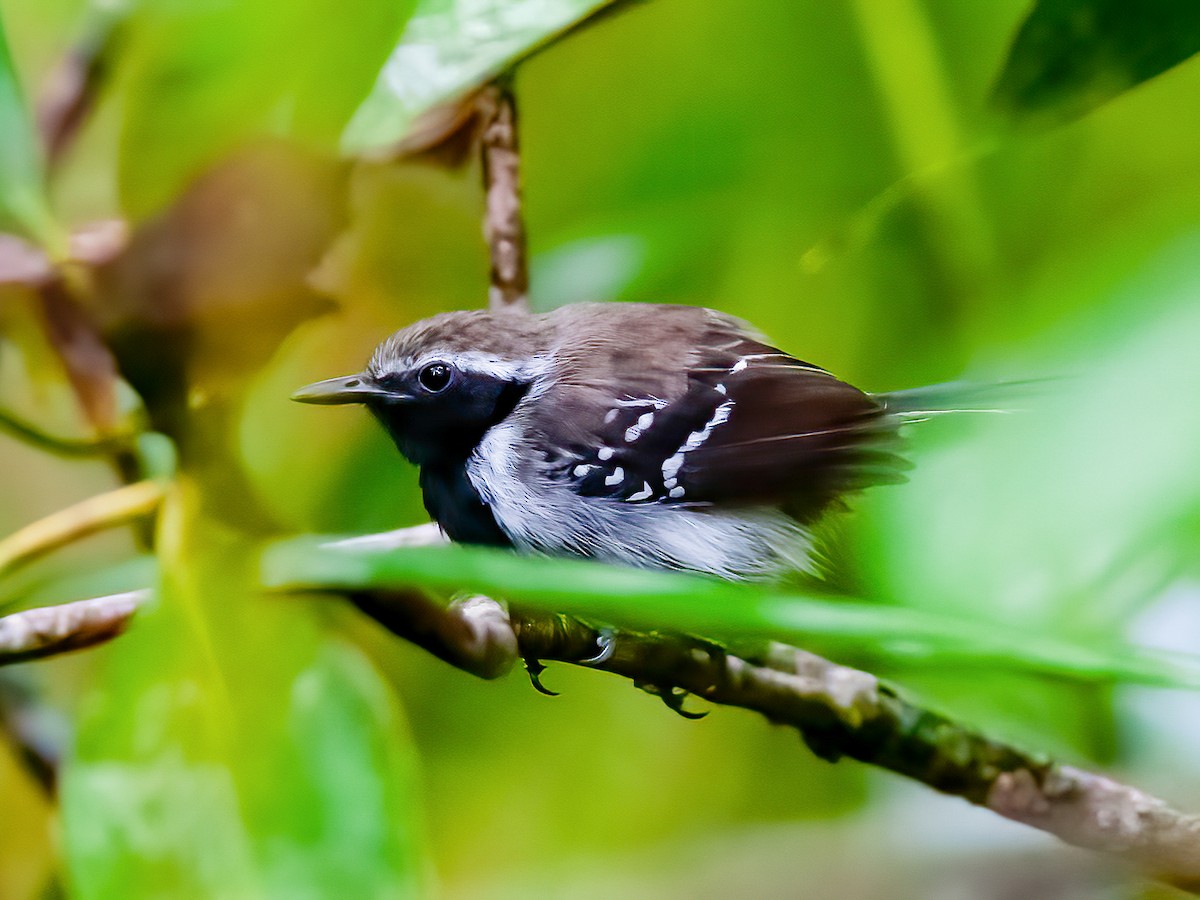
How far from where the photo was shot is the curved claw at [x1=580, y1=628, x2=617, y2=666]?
59 centimetres

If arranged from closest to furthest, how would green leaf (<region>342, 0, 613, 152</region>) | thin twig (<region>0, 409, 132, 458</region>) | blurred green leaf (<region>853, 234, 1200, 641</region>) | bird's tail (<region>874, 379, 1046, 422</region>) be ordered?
blurred green leaf (<region>853, 234, 1200, 641</region>)
bird's tail (<region>874, 379, 1046, 422</region>)
green leaf (<region>342, 0, 613, 152</region>)
thin twig (<region>0, 409, 132, 458</region>)

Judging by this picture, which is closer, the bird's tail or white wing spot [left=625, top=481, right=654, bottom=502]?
the bird's tail

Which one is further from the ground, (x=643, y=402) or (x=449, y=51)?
(x=449, y=51)

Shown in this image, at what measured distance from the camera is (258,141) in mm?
725

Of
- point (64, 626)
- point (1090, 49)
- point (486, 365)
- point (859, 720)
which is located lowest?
point (859, 720)

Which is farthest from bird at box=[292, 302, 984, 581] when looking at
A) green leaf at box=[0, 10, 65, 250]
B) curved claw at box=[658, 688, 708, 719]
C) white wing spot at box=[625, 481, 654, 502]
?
green leaf at box=[0, 10, 65, 250]

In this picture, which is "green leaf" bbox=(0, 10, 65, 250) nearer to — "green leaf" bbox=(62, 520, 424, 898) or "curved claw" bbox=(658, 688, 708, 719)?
"green leaf" bbox=(62, 520, 424, 898)

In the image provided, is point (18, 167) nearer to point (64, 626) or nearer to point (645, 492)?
point (64, 626)

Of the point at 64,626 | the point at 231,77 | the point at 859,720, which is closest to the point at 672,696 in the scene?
the point at 859,720

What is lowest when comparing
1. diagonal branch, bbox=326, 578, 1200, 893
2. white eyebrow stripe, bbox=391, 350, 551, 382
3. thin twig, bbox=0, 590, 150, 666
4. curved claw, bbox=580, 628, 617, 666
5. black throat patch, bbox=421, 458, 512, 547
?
diagonal branch, bbox=326, 578, 1200, 893

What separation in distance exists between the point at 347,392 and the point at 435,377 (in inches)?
2.2

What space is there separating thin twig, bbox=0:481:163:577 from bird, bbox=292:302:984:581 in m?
0.15

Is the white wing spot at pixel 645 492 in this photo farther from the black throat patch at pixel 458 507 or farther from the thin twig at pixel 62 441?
the thin twig at pixel 62 441

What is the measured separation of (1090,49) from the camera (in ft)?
1.73
